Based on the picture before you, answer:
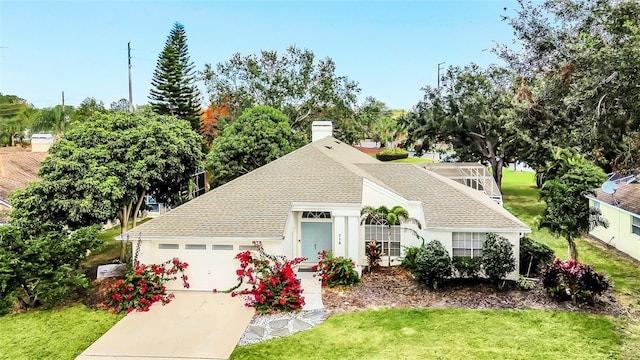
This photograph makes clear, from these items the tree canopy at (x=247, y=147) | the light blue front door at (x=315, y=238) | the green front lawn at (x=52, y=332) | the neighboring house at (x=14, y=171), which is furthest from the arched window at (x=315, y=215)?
the neighboring house at (x=14, y=171)

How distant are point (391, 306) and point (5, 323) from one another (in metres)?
11.3

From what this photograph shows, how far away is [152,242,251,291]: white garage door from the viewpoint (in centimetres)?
1459

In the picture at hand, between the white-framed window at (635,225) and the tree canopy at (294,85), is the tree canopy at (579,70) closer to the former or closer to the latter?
the white-framed window at (635,225)

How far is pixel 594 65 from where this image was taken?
11.4 m

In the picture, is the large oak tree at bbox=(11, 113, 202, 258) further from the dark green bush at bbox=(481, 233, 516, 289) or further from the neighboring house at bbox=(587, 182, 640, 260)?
the neighboring house at bbox=(587, 182, 640, 260)

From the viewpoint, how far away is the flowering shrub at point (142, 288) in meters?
13.5

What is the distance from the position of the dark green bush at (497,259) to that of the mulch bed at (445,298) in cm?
54

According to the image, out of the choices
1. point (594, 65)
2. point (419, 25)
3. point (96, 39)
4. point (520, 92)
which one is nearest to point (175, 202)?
point (520, 92)

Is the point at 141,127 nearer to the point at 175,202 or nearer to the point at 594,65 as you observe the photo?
the point at 175,202

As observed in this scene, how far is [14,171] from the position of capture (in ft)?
84.8

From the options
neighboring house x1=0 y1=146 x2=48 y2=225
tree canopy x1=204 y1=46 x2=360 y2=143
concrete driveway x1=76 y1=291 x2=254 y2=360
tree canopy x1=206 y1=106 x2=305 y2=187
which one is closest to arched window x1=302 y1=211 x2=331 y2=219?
concrete driveway x1=76 y1=291 x2=254 y2=360

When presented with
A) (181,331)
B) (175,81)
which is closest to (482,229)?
(181,331)

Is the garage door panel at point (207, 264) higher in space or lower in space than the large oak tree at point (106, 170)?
lower

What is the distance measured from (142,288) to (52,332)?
2.53 m
